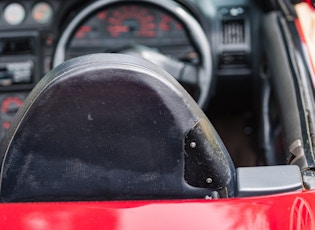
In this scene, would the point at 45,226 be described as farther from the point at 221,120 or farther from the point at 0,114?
the point at 221,120

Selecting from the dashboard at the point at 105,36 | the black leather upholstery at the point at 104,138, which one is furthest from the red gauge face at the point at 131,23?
the black leather upholstery at the point at 104,138

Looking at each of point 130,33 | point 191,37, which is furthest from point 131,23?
point 191,37

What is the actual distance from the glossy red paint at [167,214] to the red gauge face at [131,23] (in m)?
1.49

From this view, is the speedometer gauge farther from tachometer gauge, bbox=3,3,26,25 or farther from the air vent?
tachometer gauge, bbox=3,3,26,25

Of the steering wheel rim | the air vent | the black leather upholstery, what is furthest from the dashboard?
the black leather upholstery

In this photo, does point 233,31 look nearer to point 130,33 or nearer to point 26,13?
point 130,33

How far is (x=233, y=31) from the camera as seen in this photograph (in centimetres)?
305

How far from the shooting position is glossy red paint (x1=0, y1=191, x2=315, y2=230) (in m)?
1.35

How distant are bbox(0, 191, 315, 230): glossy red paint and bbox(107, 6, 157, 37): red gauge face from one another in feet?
4.89

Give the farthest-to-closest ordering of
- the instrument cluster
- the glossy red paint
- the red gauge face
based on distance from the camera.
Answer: the instrument cluster < the red gauge face < the glossy red paint

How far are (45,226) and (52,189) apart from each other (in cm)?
16

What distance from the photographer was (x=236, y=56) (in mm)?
3057

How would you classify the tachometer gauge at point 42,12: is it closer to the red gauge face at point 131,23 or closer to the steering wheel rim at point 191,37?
the red gauge face at point 131,23

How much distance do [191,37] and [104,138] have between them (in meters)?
1.22
